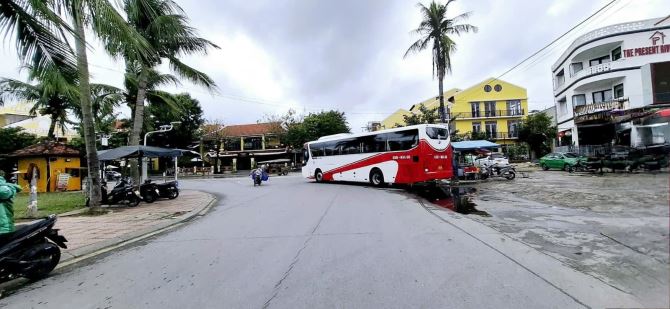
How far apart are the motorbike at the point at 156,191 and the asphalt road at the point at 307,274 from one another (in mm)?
8030

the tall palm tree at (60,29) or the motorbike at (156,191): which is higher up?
the tall palm tree at (60,29)

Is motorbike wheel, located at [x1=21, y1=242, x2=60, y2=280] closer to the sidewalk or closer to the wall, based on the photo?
the sidewalk

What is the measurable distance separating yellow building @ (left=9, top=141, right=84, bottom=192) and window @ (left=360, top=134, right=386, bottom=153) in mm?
17001

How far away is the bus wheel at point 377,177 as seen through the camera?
1814cm

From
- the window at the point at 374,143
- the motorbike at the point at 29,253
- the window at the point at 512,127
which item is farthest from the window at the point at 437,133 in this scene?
the window at the point at 512,127

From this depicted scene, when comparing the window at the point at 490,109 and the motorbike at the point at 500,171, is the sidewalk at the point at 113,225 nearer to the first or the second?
the motorbike at the point at 500,171

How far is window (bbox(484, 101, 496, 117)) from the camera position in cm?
5353

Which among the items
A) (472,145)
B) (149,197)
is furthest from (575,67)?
(149,197)

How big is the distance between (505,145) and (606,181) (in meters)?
55.3

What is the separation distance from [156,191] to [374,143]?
33.2ft

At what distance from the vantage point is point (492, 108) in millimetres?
53625

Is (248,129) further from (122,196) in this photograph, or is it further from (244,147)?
(122,196)

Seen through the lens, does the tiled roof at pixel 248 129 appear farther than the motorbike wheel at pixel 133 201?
Yes

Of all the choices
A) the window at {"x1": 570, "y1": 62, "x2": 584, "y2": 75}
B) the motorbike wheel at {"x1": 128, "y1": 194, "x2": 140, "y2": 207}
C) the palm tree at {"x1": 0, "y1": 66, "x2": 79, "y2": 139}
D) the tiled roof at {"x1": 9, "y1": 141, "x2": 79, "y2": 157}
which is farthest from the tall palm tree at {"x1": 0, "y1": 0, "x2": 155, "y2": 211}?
the window at {"x1": 570, "y1": 62, "x2": 584, "y2": 75}
